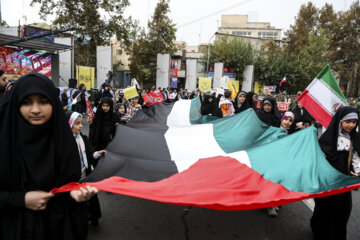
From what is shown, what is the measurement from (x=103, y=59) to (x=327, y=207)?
19183mm

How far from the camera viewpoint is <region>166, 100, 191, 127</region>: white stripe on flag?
21.9 ft

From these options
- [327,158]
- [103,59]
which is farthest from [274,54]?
[327,158]

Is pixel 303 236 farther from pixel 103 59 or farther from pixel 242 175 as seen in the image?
pixel 103 59

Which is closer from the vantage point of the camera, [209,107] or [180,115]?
[180,115]

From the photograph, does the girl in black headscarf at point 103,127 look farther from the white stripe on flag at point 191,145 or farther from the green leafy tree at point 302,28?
the green leafy tree at point 302,28

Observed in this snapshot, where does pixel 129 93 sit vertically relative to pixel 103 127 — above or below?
above

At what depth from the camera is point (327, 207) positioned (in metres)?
3.06

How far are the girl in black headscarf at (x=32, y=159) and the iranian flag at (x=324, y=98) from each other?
395cm

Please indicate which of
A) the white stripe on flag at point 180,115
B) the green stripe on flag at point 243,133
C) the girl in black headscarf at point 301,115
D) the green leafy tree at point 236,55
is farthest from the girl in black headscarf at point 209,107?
the green leafy tree at point 236,55

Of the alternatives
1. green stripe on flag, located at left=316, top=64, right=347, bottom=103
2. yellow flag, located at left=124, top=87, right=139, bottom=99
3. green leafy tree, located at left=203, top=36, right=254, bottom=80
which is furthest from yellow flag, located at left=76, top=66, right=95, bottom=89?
green leafy tree, located at left=203, top=36, right=254, bottom=80

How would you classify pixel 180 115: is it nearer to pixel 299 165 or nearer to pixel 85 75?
pixel 299 165

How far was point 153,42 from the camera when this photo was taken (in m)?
26.3

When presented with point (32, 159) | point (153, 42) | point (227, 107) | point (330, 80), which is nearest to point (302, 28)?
point (153, 42)

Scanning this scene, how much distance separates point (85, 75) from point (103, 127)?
1410 centimetres
